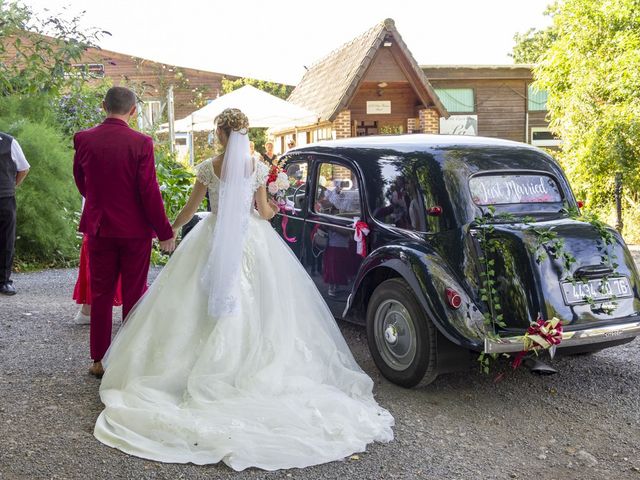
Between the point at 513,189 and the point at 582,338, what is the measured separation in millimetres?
1320

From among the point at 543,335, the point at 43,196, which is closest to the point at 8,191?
the point at 43,196

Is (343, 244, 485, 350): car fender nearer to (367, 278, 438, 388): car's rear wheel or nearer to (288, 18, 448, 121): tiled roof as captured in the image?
(367, 278, 438, 388): car's rear wheel

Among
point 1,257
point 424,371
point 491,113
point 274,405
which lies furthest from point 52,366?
point 491,113

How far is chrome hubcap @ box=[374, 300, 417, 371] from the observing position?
5.21 metres

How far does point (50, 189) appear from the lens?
10.7m

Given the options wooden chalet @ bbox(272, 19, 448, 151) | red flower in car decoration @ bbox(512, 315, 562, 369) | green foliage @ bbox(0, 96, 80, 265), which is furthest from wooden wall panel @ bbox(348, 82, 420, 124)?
red flower in car decoration @ bbox(512, 315, 562, 369)

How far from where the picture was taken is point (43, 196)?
417 inches

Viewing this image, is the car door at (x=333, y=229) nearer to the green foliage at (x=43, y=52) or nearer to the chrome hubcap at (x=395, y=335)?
the chrome hubcap at (x=395, y=335)

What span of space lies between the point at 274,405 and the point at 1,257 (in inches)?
223

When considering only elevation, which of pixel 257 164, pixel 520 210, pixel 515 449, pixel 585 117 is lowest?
pixel 515 449

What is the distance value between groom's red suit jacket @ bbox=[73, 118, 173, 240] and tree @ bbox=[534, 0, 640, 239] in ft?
36.7

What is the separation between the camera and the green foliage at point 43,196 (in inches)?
415

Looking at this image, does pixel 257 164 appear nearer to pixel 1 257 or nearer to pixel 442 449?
pixel 442 449

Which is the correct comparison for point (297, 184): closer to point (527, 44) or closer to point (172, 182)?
point (172, 182)
